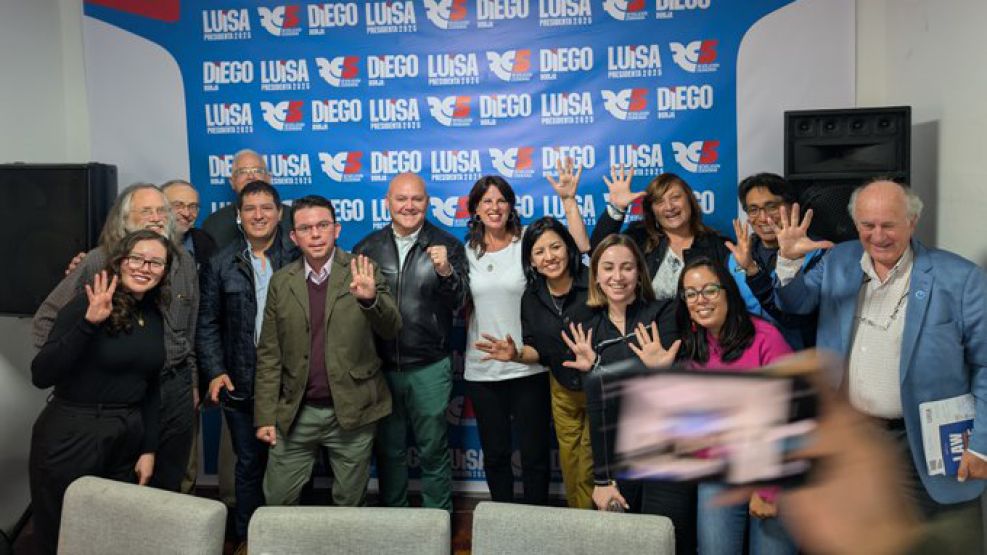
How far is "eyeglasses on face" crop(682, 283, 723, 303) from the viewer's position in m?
2.66

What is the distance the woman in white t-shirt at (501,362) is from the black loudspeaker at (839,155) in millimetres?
1091

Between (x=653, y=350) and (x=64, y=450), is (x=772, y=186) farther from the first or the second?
(x=64, y=450)

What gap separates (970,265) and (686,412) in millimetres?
1735

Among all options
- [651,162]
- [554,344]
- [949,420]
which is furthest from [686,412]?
[651,162]

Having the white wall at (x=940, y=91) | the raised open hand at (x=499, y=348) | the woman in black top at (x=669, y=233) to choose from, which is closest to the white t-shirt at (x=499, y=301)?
the raised open hand at (x=499, y=348)

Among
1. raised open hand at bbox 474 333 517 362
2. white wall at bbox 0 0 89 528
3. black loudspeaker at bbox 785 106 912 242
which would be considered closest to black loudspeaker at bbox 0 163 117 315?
white wall at bbox 0 0 89 528

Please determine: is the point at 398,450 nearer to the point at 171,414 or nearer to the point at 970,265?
the point at 171,414

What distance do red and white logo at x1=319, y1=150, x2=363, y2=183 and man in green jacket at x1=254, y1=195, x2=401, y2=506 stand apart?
0.99 meters

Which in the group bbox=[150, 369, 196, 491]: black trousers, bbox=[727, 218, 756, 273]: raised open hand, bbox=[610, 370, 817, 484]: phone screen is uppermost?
bbox=[727, 218, 756, 273]: raised open hand

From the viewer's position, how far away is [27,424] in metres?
3.93

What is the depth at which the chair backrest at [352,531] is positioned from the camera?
6.53 ft

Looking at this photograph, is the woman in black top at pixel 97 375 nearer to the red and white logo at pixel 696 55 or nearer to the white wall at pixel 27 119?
the white wall at pixel 27 119

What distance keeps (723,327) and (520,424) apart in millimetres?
1082

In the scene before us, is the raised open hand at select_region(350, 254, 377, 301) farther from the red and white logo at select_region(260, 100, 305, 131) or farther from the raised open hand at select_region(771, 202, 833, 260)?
the red and white logo at select_region(260, 100, 305, 131)
